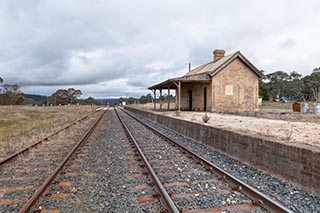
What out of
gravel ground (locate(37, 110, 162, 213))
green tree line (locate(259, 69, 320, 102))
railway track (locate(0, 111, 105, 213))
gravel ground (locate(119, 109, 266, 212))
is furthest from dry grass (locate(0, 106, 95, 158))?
green tree line (locate(259, 69, 320, 102))

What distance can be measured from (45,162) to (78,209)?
Answer: 341 cm

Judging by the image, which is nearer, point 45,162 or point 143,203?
point 143,203

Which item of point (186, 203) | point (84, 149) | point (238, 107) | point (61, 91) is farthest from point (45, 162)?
point (61, 91)

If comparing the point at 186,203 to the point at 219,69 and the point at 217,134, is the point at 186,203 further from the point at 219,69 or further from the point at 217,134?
the point at 219,69

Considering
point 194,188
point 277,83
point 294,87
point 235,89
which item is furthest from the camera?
point 277,83

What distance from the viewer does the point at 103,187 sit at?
4852mm

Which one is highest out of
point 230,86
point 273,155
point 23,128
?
point 230,86

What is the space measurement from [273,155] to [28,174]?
5.48m

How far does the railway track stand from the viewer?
410 centimetres

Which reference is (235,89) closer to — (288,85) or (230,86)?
(230,86)

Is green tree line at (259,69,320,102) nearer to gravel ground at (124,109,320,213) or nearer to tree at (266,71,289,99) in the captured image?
tree at (266,71,289,99)

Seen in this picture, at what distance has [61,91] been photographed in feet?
372

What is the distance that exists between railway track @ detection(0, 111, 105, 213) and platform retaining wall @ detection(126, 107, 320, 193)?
461cm

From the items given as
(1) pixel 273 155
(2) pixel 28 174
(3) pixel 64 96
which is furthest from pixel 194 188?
(3) pixel 64 96
